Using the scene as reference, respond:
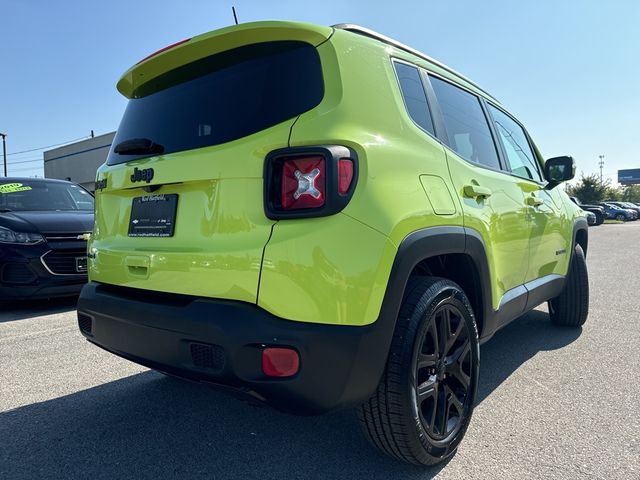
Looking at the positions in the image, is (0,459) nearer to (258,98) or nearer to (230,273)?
(230,273)

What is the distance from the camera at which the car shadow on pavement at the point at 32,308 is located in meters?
5.15

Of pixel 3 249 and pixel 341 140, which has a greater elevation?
pixel 341 140

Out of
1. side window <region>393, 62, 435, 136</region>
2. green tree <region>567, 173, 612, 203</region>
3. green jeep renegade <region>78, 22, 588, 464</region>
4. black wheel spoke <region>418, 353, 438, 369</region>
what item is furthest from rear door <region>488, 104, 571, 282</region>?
green tree <region>567, 173, 612, 203</region>

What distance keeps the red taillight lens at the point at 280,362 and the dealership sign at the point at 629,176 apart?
106m

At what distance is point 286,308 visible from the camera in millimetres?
1671

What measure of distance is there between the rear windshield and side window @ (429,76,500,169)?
3.09ft

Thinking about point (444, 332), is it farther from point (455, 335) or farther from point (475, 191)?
point (475, 191)

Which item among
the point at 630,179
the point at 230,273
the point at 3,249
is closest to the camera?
the point at 230,273

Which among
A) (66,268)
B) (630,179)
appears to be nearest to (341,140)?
(66,268)

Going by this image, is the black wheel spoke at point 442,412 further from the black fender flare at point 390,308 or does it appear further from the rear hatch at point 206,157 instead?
the rear hatch at point 206,157

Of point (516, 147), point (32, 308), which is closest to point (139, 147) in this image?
point (516, 147)

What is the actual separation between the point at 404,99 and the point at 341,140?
0.60 metres

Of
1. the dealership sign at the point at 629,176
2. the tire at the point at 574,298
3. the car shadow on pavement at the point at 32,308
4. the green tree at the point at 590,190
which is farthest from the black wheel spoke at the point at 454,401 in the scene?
the dealership sign at the point at 629,176

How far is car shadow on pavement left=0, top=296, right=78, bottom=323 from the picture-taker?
16.9 feet
